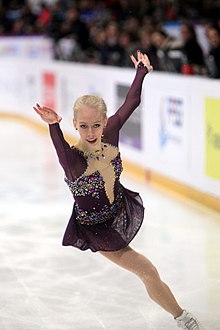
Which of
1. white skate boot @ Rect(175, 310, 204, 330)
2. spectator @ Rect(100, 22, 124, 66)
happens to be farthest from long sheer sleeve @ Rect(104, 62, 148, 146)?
spectator @ Rect(100, 22, 124, 66)

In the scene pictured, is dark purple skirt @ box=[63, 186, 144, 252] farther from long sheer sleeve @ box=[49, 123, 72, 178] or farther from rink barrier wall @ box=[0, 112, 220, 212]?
rink barrier wall @ box=[0, 112, 220, 212]

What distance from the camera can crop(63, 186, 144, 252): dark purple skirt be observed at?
2.90m

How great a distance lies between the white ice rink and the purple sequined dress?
0.56 m

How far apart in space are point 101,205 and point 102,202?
0.01 meters

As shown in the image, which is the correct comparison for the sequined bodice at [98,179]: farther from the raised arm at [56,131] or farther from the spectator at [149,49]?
the spectator at [149,49]

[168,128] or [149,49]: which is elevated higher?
[149,49]

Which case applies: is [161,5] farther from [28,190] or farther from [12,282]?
[12,282]

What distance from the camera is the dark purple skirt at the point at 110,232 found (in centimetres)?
290

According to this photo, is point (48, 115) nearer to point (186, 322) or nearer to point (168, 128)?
point (186, 322)

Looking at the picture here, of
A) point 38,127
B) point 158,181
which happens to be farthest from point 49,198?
Answer: point 38,127

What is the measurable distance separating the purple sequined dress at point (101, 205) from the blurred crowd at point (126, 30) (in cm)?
365

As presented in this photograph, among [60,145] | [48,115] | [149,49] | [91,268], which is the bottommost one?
[91,268]

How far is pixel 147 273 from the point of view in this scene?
2.91 meters

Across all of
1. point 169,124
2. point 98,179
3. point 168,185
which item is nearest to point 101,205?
point 98,179
